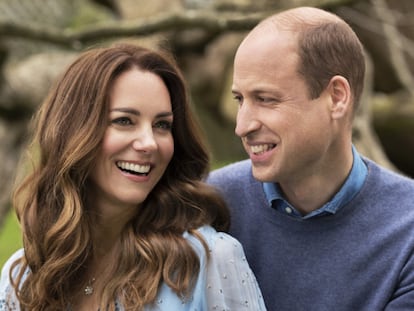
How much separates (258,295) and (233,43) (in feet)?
10.7

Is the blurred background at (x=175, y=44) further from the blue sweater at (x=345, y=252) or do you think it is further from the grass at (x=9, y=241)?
the blue sweater at (x=345, y=252)

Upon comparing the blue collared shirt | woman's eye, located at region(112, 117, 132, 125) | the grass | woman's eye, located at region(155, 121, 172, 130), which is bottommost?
the grass

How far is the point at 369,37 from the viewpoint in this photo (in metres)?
6.45

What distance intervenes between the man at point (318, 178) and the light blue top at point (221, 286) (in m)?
0.10

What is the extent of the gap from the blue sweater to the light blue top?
85 millimetres

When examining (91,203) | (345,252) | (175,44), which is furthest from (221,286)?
(175,44)

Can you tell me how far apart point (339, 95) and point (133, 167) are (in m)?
0.56

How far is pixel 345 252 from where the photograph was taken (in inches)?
79.9

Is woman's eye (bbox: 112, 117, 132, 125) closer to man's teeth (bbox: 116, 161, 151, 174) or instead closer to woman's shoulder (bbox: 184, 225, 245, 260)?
man's teeth (bbox: 116, 161, 151, 174)

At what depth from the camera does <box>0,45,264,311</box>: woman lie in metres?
2.06

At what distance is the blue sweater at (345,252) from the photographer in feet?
6.51

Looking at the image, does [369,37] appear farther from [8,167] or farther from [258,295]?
[258,295]

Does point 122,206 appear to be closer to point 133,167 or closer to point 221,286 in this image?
point 133,167

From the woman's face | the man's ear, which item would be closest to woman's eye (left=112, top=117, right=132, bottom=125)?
the woman's face
